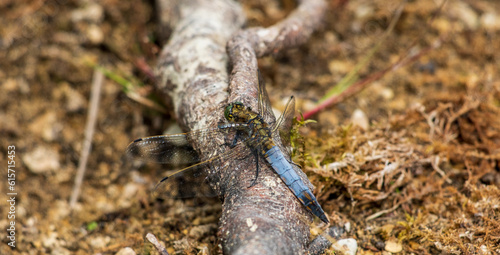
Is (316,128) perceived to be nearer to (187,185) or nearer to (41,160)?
(187,185)

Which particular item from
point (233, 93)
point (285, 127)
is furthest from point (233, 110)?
point (285, 127)

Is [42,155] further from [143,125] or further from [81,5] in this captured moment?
[81,5]

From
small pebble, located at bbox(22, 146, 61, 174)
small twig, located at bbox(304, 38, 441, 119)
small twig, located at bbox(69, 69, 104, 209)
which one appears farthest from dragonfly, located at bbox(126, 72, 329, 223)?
small pebble, located at bbox(22, 146, 61, 174)

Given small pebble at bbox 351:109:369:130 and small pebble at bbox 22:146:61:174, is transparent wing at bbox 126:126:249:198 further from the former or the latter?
small pebble at bbox 351:109:369:130

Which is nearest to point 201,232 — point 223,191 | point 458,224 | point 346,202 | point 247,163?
point 223,191

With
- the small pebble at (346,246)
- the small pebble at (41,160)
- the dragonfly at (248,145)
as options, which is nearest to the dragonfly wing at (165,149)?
the dragonfly at (248,145)

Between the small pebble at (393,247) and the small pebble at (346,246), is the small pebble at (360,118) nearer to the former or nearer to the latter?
the small pebble at (393,247)
